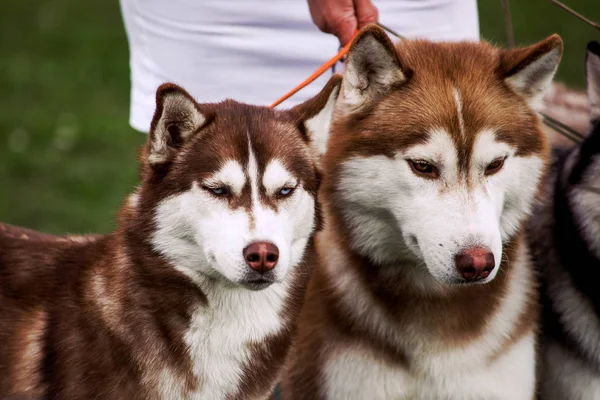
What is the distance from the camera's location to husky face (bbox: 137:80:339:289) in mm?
3730

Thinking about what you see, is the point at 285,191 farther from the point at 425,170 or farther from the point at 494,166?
the point at 494,166

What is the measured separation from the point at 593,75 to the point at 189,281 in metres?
2.00

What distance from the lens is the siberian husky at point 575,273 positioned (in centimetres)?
459

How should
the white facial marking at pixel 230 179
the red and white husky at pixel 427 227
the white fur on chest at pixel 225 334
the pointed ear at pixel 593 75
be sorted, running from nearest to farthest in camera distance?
the white facial marking at pixel 230 179 → the white fur on chest at pixel 225 334 → the red and white husky at pixel 427 227 → the pointed ear at pixel 593 75

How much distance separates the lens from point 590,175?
4602 mm

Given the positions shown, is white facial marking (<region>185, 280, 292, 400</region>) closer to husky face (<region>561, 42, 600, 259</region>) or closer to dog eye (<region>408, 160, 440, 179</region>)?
dog eye (<region>408, 160, 440, 179</region>)

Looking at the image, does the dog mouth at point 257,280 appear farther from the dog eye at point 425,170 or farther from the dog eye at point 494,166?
the dog eye at point 494,166

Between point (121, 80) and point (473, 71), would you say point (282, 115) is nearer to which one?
point (473, 71)

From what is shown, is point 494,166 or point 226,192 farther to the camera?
point 494,166

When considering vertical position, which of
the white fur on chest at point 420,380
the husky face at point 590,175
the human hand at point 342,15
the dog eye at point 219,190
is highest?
the human hand at point 342,15

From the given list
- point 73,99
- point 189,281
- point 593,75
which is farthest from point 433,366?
point 73,99

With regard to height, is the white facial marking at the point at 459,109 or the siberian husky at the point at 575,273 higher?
the white facial marking at the point at 459,109

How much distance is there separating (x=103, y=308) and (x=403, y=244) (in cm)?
121

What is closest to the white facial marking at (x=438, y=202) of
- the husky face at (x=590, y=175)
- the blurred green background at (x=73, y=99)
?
the husky face at (x=590, y=175)
